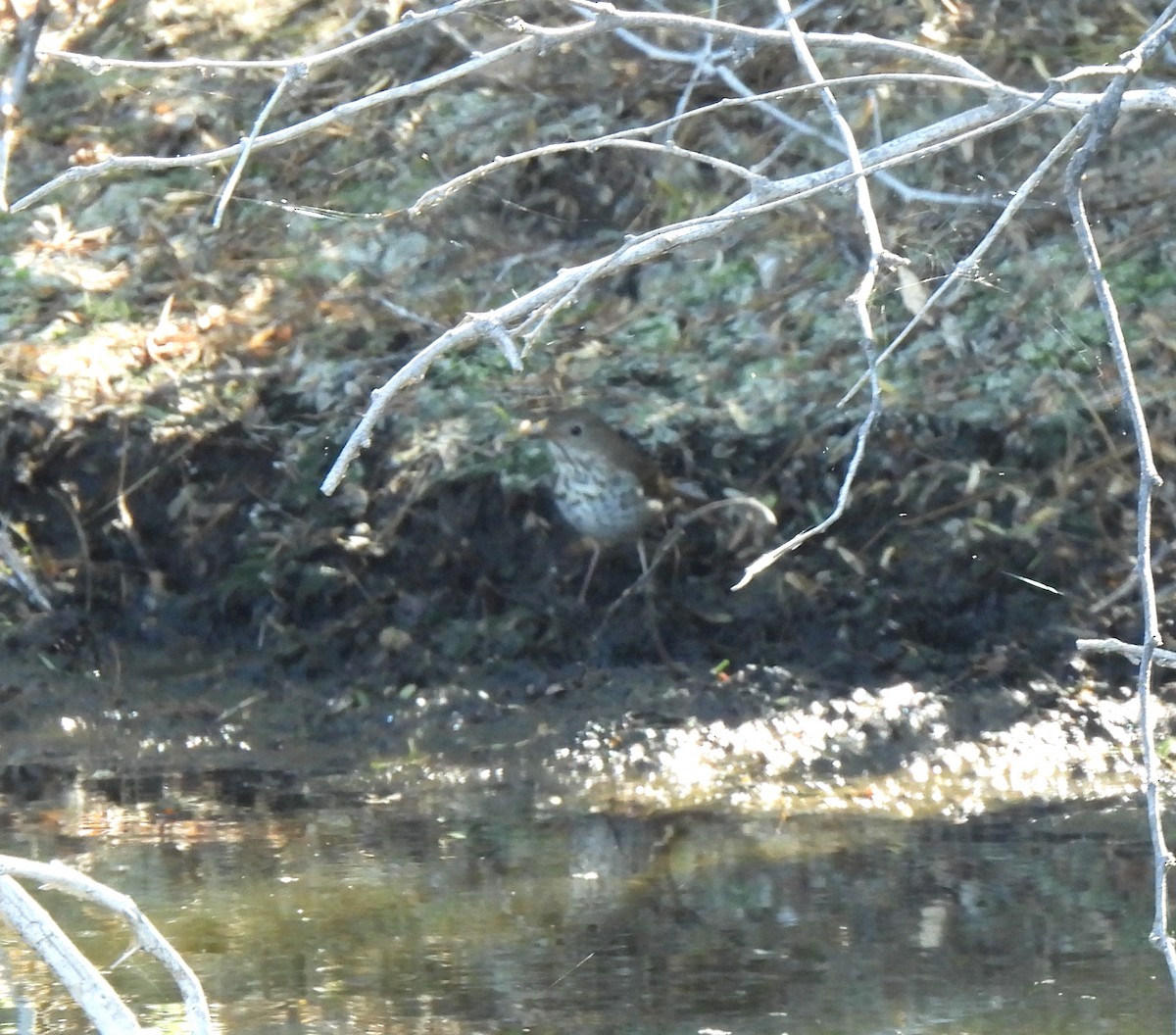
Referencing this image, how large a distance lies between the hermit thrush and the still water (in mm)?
1011

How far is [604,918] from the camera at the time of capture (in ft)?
13.7

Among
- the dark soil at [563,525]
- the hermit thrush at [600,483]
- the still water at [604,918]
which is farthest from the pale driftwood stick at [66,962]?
the hermit thrush at [600,483]

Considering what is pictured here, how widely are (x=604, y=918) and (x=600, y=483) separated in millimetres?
1735

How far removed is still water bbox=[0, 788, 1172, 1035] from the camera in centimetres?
370

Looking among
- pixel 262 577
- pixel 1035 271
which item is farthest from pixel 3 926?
pixel 1035 271

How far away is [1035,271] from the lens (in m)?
6.27

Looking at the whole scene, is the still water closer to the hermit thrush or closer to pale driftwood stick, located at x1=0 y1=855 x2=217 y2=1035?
the hermit thrush

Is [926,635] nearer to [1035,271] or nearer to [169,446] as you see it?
[1035,271]

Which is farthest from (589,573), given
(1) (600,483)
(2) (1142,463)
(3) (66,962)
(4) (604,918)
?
(3) (66,962)

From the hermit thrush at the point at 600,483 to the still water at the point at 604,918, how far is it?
101 centimetres

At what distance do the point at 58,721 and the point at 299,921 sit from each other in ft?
5.83

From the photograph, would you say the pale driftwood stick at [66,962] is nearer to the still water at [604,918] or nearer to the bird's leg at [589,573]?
the still water at [604,918]

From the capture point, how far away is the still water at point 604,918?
3701 mm

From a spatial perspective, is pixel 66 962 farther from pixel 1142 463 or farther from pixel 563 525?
pixel 563 525
